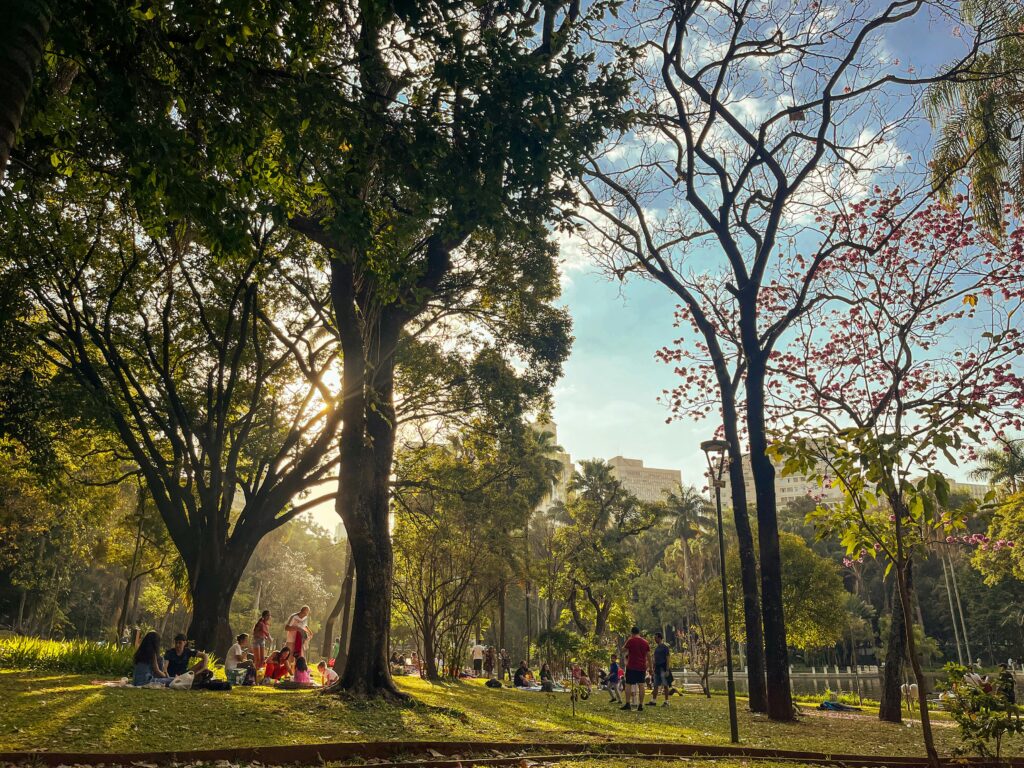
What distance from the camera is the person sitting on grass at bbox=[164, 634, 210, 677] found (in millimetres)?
13094

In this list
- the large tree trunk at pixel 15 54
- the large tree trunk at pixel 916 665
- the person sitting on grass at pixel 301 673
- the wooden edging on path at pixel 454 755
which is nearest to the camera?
the large tree trunk at pixel 15 54

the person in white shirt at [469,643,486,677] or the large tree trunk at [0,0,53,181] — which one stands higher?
the large tree trunk at [0,0,53,181]

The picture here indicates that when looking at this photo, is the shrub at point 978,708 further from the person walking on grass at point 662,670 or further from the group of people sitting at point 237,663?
the person walking on grass at point 662,670

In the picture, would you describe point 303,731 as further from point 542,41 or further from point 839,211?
point 839,211

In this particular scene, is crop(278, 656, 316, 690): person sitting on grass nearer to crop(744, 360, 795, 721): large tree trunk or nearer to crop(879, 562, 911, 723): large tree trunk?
crop(744, 360, 795, 721): large tree trunk

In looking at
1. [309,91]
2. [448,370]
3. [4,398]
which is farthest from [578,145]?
[4,398]

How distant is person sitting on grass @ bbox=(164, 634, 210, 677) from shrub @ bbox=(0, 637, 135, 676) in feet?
4.42

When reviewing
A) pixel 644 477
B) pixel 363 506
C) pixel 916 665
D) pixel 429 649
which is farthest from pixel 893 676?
pixel 644 477

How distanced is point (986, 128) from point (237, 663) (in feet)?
65.7

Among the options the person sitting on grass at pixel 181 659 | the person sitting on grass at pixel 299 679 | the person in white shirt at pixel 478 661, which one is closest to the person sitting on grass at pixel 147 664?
the person sitting on grass at pixel 181 659

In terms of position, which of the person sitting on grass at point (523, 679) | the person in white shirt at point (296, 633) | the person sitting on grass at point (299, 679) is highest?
the person in white shirt at point (296, 633)

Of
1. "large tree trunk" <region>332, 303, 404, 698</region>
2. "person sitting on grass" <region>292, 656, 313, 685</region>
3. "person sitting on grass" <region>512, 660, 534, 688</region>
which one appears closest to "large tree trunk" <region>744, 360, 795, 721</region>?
"large tree trunk" <region>332, 303, 404, 698</region>

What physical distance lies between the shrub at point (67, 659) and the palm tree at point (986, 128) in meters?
20.5

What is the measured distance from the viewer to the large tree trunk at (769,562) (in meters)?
12.5
